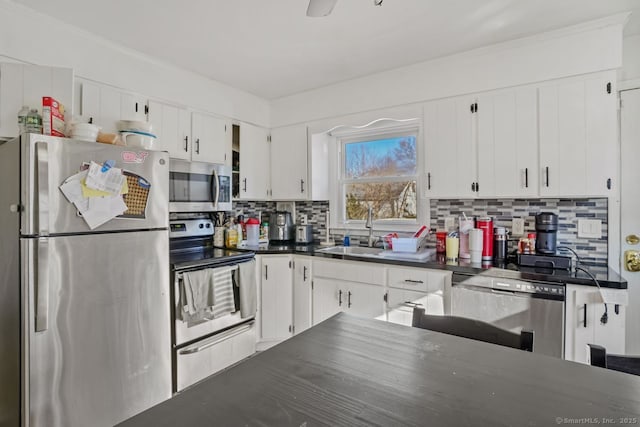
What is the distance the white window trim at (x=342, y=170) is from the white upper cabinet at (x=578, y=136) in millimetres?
854

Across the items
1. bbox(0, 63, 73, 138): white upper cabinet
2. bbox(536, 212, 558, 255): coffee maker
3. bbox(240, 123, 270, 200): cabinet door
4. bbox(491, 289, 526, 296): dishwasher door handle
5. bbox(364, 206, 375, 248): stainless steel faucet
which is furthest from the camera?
bbox(240, 123, 270, 200): cabinet door

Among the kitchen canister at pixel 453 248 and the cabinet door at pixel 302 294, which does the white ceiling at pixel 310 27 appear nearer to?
the kitchen canister at pixel 453 248

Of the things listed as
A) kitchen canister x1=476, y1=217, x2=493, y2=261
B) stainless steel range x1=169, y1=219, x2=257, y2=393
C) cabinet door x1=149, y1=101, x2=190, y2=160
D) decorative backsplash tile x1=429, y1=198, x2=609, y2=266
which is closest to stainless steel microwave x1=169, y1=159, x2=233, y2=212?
cabinet door x1=149, y1=101, x2=190, y2=160

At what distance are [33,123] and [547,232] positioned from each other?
3.03 meters

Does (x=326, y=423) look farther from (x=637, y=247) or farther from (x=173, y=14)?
(x=637, y=247)

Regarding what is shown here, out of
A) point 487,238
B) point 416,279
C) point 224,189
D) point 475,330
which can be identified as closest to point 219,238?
point 224,189

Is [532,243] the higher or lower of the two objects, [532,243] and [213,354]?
the higher

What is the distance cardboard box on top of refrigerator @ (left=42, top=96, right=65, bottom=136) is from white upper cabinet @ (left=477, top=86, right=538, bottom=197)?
8.67ft

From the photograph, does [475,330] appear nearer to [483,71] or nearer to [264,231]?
[483,71]

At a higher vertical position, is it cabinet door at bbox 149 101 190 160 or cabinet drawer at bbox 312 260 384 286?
cabinet door at bbox 149 101 190 160

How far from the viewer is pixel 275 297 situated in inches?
113

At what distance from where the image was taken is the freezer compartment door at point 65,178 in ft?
4.82

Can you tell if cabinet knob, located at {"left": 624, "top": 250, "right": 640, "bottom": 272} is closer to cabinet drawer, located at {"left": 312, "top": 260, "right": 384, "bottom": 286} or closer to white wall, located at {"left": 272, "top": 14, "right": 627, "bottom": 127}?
white wall, located at {"left": 272, "top": 14, "right": 627, "bottom": 127}

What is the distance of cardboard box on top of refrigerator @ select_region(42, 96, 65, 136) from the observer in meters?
1.63
